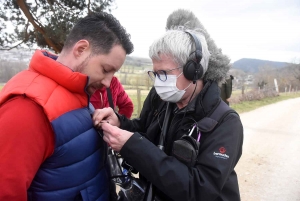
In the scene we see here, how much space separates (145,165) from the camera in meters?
1.39

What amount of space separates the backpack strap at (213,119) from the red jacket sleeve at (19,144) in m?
0.88

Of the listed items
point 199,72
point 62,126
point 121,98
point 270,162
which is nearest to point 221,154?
point 199,72

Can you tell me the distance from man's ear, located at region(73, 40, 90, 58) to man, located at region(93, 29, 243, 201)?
1.20 feet

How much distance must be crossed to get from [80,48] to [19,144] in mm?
621

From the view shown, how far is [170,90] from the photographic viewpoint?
1.78 metres

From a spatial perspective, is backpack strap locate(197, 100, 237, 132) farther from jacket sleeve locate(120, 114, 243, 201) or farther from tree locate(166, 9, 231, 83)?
tree locate(166, 9, 231, 83)

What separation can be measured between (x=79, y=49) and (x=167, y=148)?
90 cm

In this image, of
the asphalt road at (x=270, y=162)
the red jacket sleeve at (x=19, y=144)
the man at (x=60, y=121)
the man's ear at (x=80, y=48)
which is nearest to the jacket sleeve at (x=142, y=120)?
the man at (x=60, y=121)

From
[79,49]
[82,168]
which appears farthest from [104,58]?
[82,168]

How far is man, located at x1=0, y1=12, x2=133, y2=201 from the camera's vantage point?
3.27 feet

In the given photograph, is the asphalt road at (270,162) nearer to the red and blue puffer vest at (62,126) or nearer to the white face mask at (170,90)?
the white face mask at (170,90)

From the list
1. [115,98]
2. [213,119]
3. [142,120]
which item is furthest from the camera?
[115,98]

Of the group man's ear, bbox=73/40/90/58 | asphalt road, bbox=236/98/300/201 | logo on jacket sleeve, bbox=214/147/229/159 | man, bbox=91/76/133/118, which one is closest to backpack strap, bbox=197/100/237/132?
logo on jacket sleeve, bbox=214/147/229/159

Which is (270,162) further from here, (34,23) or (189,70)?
(34,23)
